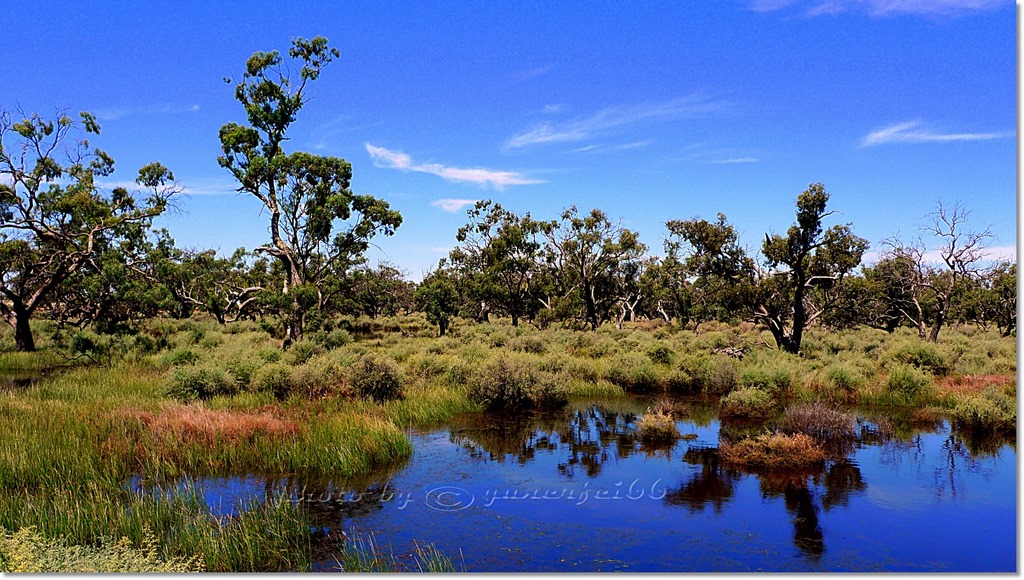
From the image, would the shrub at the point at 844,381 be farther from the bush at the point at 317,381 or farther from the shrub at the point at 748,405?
the bush at the point at 317,381

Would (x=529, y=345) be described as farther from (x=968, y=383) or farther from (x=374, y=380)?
(x=968, y=383)

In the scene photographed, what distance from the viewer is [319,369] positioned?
818 inches

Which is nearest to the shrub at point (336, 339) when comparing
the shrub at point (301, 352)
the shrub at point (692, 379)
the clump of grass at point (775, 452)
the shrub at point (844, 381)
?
the shrub at point (301, 352)

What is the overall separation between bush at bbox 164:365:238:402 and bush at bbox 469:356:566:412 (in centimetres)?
758

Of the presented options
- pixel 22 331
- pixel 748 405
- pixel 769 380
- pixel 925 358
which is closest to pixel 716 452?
pixel 748 405

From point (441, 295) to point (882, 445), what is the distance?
40672mm

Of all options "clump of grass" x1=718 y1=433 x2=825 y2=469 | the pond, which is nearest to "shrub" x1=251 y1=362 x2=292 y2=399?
the pond

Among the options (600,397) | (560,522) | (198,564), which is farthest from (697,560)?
(600,397)

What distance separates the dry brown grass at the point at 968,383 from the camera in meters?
21.2

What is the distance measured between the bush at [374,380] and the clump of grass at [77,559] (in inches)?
446

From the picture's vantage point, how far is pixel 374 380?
2038 cm

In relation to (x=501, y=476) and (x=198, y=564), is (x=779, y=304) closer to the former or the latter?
(x=501, y=476)

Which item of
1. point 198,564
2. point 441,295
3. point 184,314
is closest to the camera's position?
point 198,564

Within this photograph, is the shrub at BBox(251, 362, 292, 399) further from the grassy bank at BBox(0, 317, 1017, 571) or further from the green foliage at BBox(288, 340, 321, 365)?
the green foliage at BBox(288, 340, 321, 365)
